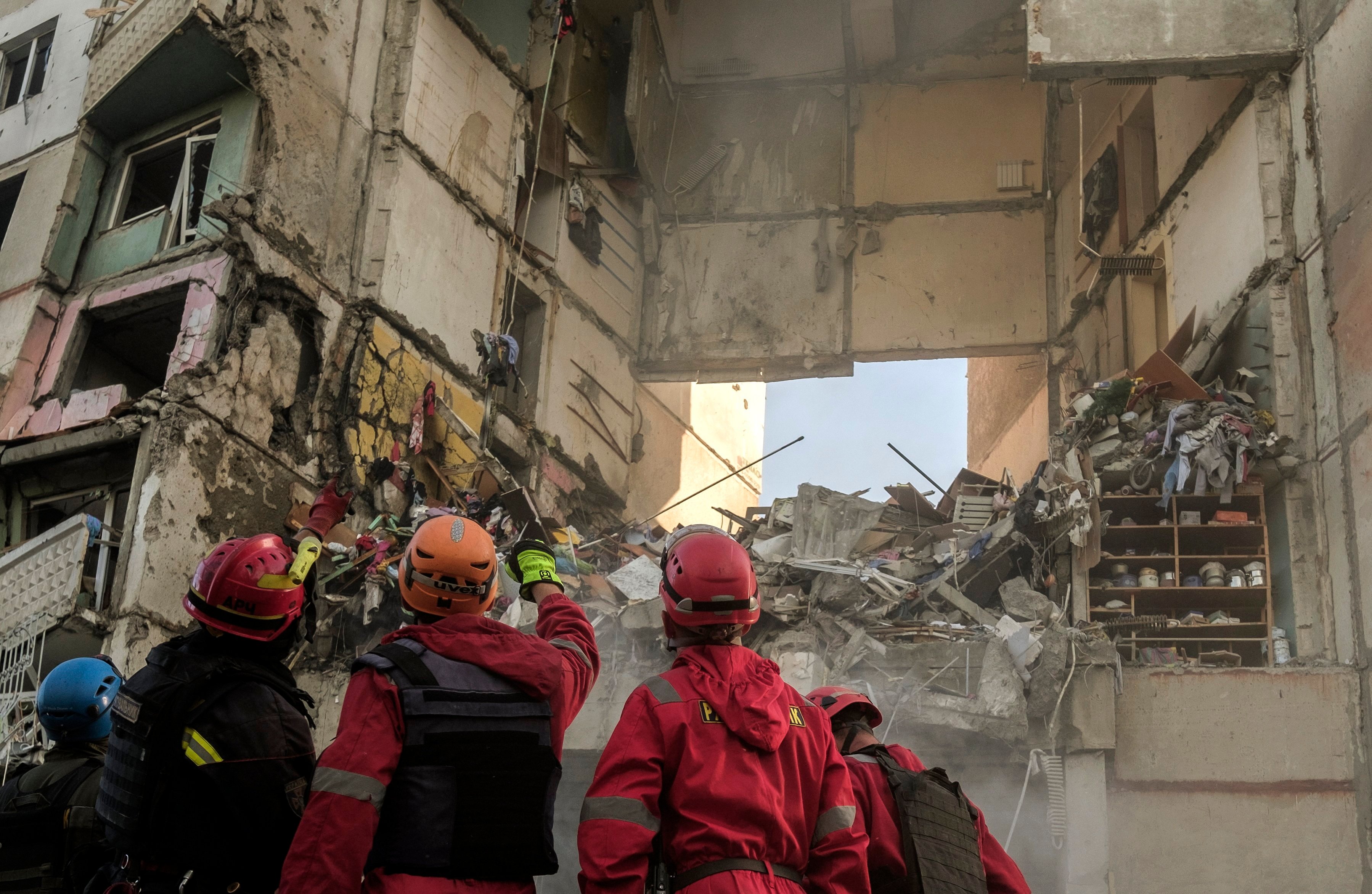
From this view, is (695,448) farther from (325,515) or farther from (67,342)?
(325,515)

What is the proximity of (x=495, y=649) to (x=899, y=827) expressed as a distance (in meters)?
1.47

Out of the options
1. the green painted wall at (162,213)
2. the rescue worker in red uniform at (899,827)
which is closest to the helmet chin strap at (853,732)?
the rescue worker in red uniform at (899,827)

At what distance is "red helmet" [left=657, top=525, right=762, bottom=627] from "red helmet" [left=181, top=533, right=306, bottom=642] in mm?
1174

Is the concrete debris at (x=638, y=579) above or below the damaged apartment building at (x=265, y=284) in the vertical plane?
below

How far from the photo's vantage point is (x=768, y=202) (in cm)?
1855

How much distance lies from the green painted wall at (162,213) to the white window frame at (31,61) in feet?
7.32

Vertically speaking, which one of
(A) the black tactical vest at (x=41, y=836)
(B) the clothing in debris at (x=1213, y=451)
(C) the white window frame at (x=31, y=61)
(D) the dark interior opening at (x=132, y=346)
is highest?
(C) the white window frame at (x=31, y=61)

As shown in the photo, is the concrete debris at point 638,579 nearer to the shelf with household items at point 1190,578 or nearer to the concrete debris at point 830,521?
the concrete debris at point 830,521

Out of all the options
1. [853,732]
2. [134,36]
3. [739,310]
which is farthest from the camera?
[739,310]

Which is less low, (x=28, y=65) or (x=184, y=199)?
(x=28, y=65)

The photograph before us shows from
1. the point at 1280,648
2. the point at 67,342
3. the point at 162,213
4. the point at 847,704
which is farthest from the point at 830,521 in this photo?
the point at 847,704

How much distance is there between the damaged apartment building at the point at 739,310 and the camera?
969 centimetres

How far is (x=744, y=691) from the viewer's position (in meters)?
3.71

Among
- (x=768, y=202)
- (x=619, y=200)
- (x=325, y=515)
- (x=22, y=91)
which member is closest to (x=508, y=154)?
(x=619, y=200)
